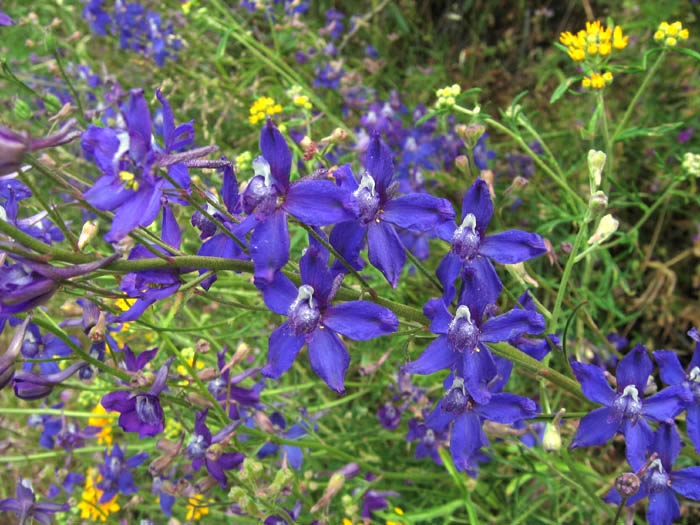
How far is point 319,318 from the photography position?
112cm

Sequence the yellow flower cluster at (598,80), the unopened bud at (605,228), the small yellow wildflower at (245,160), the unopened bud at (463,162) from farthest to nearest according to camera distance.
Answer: the small yellow wildflower at (245,160) → the yellow flower cluster at (598,80) → the unopened bud at (463,162) → the unopened bud at (605,228)

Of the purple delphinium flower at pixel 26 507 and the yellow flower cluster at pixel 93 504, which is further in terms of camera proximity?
the yellow flower cluster at pixel 93 504

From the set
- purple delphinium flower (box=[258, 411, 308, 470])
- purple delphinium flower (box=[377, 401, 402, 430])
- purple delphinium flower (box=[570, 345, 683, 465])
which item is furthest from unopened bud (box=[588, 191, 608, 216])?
A: purple delphinium flower (box=[377, 401, 402, 430])

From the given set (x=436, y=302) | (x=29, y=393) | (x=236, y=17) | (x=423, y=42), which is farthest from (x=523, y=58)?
(x=29, y=393)

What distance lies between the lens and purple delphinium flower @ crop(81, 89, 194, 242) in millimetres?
933

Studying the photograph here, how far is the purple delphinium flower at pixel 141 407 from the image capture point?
1.44 m

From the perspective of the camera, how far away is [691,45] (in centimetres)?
323

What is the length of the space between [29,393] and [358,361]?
58.8 inches

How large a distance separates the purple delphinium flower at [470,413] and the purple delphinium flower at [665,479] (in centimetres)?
27

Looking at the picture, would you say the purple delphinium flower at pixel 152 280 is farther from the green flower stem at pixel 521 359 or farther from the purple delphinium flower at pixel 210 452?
the green flower stem at pixel 521 359

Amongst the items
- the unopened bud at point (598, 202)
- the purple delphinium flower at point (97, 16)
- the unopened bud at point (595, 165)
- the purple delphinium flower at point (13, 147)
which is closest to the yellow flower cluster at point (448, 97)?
the unopened bud at point (595, 165)

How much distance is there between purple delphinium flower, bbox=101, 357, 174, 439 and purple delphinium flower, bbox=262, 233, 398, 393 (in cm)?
45

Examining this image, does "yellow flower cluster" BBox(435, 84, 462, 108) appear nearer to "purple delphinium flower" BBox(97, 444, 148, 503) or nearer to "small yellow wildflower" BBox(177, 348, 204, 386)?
"small yellow wildflower" BBox(177, 348, 204, 386)

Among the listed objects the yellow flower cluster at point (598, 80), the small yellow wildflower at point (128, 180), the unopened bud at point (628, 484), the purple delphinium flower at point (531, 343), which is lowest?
the unopened bud at point (628, 484)
